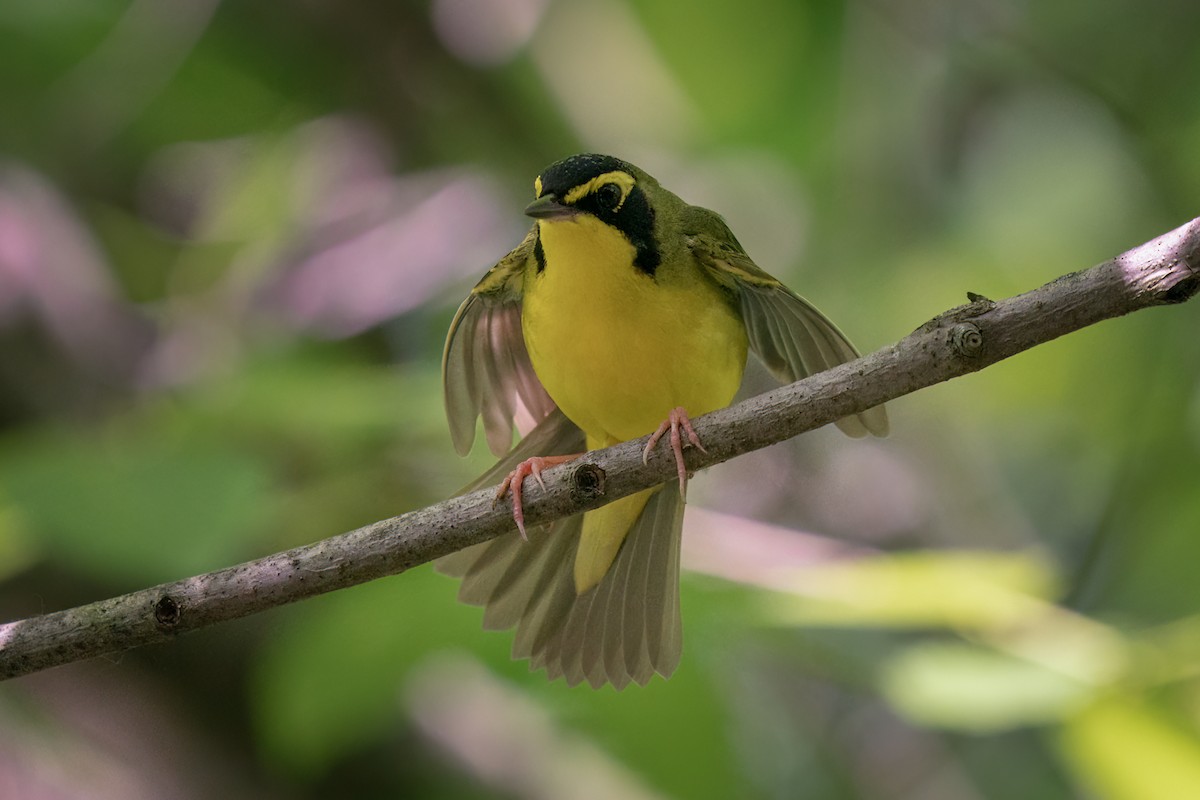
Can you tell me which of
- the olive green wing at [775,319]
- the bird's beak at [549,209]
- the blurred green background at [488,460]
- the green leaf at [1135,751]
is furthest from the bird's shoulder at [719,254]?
the green leaf at [1135,751]

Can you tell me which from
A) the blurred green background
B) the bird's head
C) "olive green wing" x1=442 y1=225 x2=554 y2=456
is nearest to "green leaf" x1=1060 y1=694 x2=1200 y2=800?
the blurred green background

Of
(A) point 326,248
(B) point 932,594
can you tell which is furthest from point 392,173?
(B) point 932,594

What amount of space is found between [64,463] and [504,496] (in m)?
1.71

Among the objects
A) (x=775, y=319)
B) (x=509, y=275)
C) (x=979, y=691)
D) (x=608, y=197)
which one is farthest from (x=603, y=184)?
(x=979, y=691)

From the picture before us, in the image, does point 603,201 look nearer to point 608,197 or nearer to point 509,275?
point 608,197

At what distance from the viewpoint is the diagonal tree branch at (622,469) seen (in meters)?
2.60

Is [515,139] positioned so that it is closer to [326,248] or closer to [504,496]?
[326,248]

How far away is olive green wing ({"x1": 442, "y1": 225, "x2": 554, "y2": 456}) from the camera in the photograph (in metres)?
4.34

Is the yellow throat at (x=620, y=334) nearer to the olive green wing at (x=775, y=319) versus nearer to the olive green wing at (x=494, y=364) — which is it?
the olive green wing at (x=775, y=319)

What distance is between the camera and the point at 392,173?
7246 mm

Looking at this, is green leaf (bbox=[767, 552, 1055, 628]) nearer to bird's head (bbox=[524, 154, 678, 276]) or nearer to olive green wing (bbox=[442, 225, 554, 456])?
olive green wing (bbox=[442, 225, 554, 456])

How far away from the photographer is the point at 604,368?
3.87 metres

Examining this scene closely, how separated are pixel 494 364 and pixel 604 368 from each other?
34.2 inches

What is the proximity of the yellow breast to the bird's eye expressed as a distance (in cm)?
8
